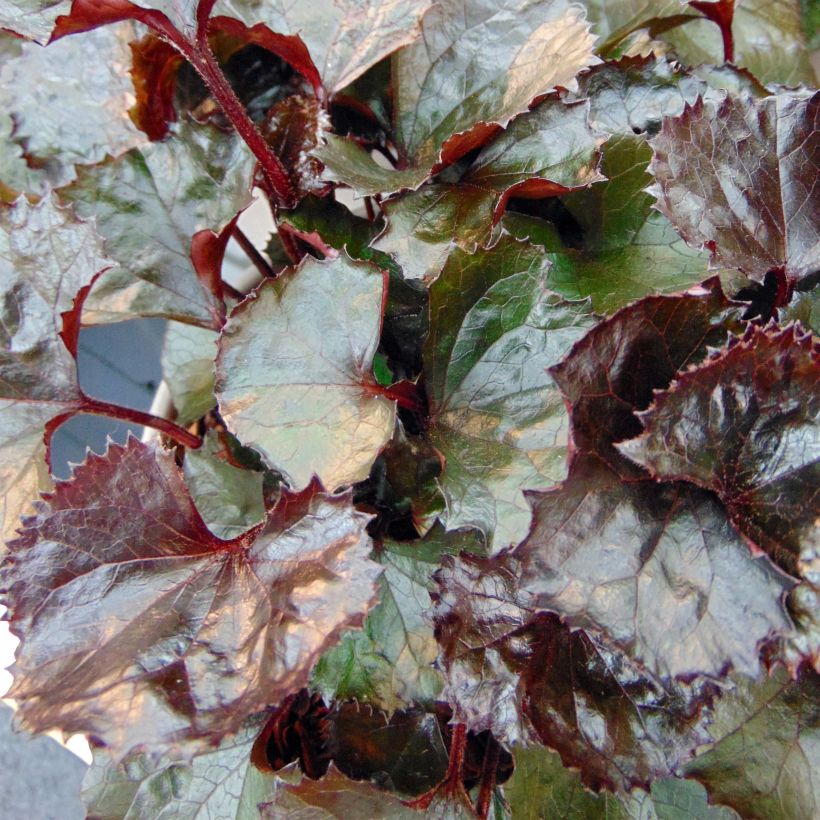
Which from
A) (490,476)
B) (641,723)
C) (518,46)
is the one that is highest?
(518,46)

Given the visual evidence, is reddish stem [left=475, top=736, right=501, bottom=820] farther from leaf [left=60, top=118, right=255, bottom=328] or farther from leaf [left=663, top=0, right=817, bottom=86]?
leaf [left=663, top=0, right=817, bottom=86]

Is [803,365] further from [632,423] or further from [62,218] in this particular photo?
[62,218]

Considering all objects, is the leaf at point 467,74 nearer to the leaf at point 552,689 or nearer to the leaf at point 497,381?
the leaf at point 497,381

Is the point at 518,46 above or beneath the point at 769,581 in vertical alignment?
above

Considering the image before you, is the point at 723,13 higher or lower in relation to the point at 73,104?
lower

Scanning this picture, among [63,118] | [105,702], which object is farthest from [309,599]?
[63,118]

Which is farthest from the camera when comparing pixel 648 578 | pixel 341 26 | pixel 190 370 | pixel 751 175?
pixel 190 370

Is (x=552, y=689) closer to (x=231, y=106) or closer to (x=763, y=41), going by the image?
(x=231, y=106)

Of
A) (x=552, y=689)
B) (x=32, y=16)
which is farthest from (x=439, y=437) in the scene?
(x=32, y=16)
